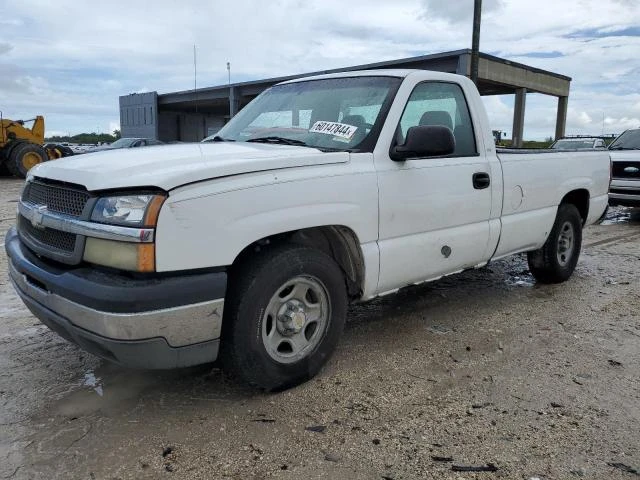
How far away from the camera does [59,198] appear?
296 centimetres

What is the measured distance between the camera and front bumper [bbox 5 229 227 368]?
2.53 meters

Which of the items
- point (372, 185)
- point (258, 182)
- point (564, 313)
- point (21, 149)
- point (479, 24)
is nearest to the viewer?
point (258, 182)

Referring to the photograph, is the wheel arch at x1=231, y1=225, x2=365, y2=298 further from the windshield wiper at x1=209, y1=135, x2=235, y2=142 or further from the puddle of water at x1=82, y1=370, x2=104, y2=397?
the puddle of water at x1=82, y1=370, x2=104, y2=397

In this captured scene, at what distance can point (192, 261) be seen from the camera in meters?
2.64

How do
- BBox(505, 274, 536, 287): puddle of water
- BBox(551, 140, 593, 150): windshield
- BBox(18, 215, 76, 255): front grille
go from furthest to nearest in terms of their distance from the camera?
1. BBox(551, 140, 593, 150): windshield
2. BBox(505, 274, 536, 287): puddle of water
3. BBox(18, 215, 76, 255): front grille

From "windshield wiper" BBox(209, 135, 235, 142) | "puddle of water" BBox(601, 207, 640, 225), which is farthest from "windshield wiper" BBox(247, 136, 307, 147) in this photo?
"puddle of water" BBox(601, 207, 640, 225)

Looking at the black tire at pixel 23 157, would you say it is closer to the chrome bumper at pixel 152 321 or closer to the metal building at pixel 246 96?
Answer: the metal building at pixel 246 96

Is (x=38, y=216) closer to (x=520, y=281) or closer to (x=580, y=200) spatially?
(x=520, y=281)

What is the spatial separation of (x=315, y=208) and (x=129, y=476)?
1626 millimetres

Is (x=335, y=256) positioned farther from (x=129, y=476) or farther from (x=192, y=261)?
(x=129, y=476)

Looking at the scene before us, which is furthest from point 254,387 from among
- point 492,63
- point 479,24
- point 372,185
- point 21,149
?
point 492,63

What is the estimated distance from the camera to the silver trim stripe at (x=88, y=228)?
2521 millimetres

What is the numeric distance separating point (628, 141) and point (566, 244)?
24.3ft

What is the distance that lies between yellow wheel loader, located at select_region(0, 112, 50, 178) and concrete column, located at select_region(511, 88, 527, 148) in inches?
895
